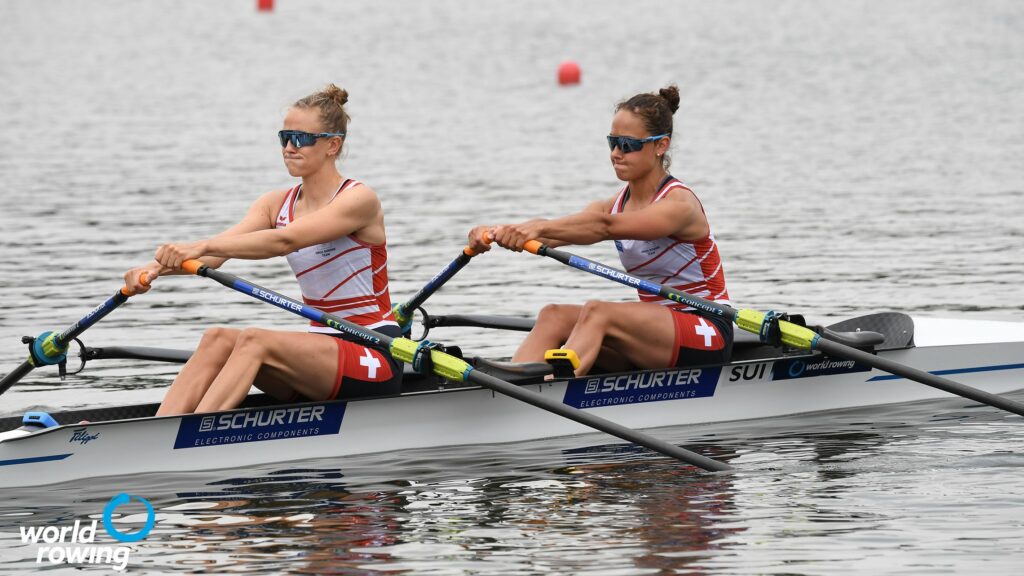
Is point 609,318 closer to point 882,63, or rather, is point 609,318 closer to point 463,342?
point 463,342

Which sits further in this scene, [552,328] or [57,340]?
[552,328]

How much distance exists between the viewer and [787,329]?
10.2 m

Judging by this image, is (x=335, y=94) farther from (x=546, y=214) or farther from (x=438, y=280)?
(x=546, y=214)

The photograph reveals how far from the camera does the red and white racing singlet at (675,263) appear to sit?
33.8 ft

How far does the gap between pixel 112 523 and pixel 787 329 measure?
13.0 ft

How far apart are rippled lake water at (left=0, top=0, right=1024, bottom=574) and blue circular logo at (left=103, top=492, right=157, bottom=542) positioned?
8 cm

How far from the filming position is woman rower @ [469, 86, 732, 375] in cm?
1005

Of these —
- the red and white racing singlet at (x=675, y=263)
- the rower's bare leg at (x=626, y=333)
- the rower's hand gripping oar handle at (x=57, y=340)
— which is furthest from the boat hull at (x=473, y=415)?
the rower's hand gripping oar handle at (x=57, y=340)

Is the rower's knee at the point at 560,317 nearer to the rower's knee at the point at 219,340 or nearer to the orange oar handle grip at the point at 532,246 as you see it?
the orange oar handle grip at the point at 532,246

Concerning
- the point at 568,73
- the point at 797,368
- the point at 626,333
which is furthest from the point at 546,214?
the point at 568,73

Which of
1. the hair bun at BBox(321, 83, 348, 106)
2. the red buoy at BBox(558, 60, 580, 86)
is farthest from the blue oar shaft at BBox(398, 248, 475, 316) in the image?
the red buoy at BBox(558, 60, 580, 86)

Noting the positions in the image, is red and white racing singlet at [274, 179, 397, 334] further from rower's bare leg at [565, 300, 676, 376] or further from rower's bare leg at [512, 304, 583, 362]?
rower's bare leg at [565, 300, 676, 376]

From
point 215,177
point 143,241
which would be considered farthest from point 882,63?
point 143,241

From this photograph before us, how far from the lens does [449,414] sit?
980 centimetres
